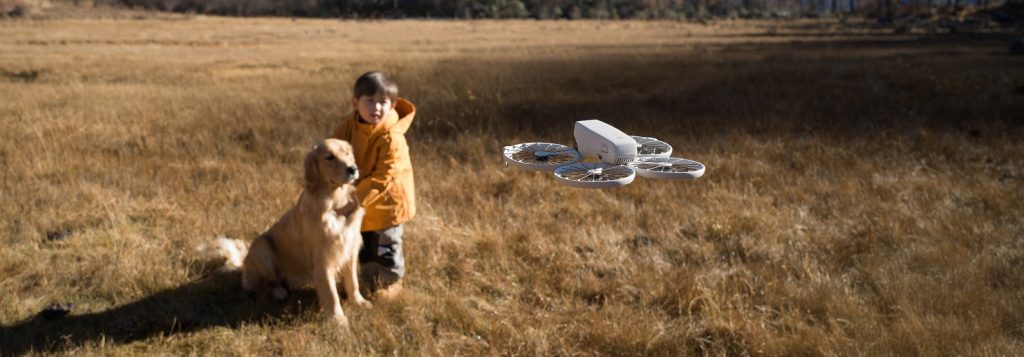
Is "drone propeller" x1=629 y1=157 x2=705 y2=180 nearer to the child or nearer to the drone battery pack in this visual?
the drone battery pack

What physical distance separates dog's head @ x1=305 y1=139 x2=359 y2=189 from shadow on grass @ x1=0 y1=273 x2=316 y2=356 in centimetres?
120

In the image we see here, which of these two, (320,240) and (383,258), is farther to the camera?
(383,258)

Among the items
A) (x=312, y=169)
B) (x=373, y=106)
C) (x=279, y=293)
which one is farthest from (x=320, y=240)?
(x=373, y=106)

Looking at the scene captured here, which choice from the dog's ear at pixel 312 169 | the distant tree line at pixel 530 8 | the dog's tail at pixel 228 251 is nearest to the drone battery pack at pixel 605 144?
the dog's ear at pixel 312 169

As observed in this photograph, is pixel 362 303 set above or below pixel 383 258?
below

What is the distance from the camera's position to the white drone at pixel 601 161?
6.65ft

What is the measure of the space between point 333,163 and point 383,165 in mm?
499

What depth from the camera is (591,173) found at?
209 centimetres

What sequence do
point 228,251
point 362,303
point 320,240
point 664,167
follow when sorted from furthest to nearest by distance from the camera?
point 228,251 < point 362,303 < point 320,240 < point 664,167

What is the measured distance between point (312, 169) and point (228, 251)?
1.86 metres

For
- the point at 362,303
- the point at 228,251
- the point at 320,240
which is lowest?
the point at 362,303

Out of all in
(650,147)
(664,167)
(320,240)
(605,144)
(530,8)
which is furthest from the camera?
(530,8)

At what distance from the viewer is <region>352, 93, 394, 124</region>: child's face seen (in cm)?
436

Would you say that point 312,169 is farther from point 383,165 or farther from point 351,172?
point 383,165
